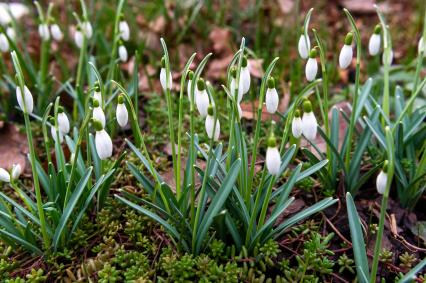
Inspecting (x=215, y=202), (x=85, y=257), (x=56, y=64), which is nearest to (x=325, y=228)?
(x=215, y=202)

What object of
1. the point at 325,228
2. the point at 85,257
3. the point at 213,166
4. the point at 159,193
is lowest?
the point at 85,257

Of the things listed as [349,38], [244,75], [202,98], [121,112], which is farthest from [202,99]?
[349,38]

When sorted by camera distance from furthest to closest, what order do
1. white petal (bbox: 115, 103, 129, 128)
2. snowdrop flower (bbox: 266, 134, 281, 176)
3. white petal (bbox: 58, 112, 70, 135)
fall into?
white petal (bbox: 58, 112, 70, 135) → white petal (bbox: 115, 103, 129, 128) → snowdrop flower (bbox: 266, 134, 281, 176)

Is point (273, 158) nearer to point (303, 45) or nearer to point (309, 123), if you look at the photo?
point (309, 123)

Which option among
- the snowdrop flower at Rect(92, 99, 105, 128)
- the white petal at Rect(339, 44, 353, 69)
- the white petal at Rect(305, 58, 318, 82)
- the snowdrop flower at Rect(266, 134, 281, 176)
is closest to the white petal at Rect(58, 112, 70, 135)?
the snowdrop flower at Rect(92, 99, 105, 128)

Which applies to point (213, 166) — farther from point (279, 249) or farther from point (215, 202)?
point (279, 249)

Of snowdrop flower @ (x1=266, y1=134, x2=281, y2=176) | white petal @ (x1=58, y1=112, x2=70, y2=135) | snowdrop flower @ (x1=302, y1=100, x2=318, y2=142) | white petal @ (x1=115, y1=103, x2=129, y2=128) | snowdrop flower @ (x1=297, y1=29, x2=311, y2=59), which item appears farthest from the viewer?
snowdrop flower @ (x1=297, y1=29, x2=311, y2=59)

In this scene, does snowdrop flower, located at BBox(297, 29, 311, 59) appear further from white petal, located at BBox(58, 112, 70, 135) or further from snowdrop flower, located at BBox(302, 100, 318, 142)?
white petal, located at BBox(58, 112, 70, 135)

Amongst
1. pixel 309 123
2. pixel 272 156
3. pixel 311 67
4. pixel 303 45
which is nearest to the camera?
pixel 272 156

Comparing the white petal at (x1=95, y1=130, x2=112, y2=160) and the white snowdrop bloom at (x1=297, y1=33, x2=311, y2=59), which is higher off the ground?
the white snowdrop bloom at (x1=297, y1=33, x2=311, y2=59)

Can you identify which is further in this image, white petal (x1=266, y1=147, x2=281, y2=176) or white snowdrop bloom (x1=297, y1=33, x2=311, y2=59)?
white snowdrop bloom (x1=297, y1=33, x2=311, y2=59)

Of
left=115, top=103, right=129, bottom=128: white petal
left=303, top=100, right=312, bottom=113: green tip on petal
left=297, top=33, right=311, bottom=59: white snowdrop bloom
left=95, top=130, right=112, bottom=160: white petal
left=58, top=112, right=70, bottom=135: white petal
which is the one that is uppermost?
left=297, top=33, right=311, bottom=59: white snowdrop bloom
